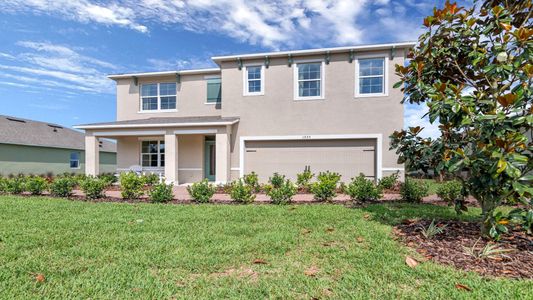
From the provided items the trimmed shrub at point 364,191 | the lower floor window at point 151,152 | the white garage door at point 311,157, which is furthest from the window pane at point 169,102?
the trimmed shrub at point 364,191

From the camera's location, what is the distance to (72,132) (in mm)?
27938

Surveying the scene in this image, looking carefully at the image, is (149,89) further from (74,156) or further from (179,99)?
(74,156)

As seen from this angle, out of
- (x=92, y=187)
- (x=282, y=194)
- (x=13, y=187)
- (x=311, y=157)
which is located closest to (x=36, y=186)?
(x=13, y=187)

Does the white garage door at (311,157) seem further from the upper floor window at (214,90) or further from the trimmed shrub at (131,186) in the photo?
the trimmed shrub at (131,186)

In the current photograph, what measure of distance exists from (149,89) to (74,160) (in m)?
14.0

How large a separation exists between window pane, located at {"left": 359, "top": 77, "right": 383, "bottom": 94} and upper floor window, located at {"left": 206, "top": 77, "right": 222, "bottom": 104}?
7.49 metres

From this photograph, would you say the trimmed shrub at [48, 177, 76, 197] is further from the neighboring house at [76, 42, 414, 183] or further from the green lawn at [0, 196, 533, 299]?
the neighboring house at [76, 42, 414, 183]

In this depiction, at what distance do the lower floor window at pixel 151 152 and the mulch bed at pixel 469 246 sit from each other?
14.2 metres

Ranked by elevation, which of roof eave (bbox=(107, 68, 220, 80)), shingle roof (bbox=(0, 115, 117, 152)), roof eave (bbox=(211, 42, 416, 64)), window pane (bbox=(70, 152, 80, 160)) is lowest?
window pane (bbox=(70, 152, 80, 160))

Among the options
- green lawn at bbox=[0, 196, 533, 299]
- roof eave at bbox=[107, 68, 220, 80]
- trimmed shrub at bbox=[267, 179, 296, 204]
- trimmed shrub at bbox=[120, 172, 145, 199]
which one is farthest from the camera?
roof eave at bbox=[107, 68, 220, 80]

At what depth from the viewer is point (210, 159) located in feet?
52.4

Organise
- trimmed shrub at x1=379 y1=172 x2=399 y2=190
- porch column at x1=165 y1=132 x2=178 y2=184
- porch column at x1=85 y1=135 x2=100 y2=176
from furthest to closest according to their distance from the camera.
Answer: porch column at x1=85 y1=135 x2=100 y2=176 → porch column at x1=165 y1=132 x2=178 y2=184 → trimmed shrub at x1=379 y1=172 x2=399 y2=190

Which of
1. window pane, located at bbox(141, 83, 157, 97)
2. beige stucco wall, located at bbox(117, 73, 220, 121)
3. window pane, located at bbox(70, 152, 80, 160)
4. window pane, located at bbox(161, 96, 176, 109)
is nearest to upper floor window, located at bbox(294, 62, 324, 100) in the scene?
beige stucco wall, located at bbox(117, 73, 220, 121)

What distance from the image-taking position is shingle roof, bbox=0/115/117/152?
20656mm
